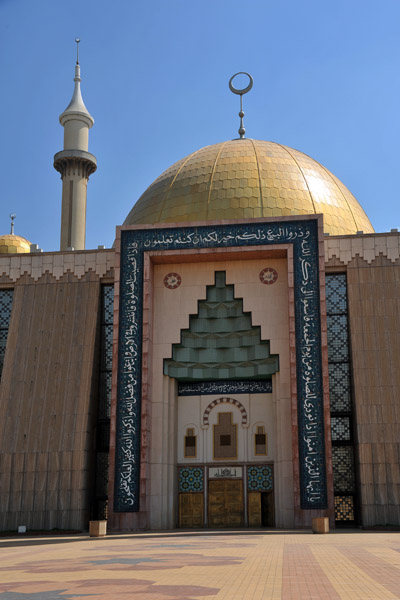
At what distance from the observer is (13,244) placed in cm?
2717

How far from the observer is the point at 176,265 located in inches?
851

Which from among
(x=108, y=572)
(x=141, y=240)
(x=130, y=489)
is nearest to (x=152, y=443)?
(x=130, y=489)

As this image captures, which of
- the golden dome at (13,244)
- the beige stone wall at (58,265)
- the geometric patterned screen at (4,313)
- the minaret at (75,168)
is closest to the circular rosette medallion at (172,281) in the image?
the beige stone wall at (58,265)

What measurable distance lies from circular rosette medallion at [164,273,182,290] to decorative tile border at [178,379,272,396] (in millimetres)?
2887

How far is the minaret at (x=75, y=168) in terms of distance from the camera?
28.4 metres

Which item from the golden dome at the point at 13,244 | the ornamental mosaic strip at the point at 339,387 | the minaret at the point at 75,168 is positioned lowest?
the ornamental mosaic strip at the point at 339,387

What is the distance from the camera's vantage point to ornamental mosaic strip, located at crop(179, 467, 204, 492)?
66.9 feet

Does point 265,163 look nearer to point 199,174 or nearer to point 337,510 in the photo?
point 199,174

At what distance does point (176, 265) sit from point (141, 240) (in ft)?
4.33

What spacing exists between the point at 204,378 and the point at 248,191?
663 cm

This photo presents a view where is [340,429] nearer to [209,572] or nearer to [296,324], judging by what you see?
[296,324]

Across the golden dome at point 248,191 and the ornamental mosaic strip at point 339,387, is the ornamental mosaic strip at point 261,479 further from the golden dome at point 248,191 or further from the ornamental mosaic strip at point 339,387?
the golden dome at point 248,191

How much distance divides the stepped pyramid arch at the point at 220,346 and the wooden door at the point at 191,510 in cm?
336

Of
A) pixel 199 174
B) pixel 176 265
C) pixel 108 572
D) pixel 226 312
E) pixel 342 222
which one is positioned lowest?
pixel 108 572
